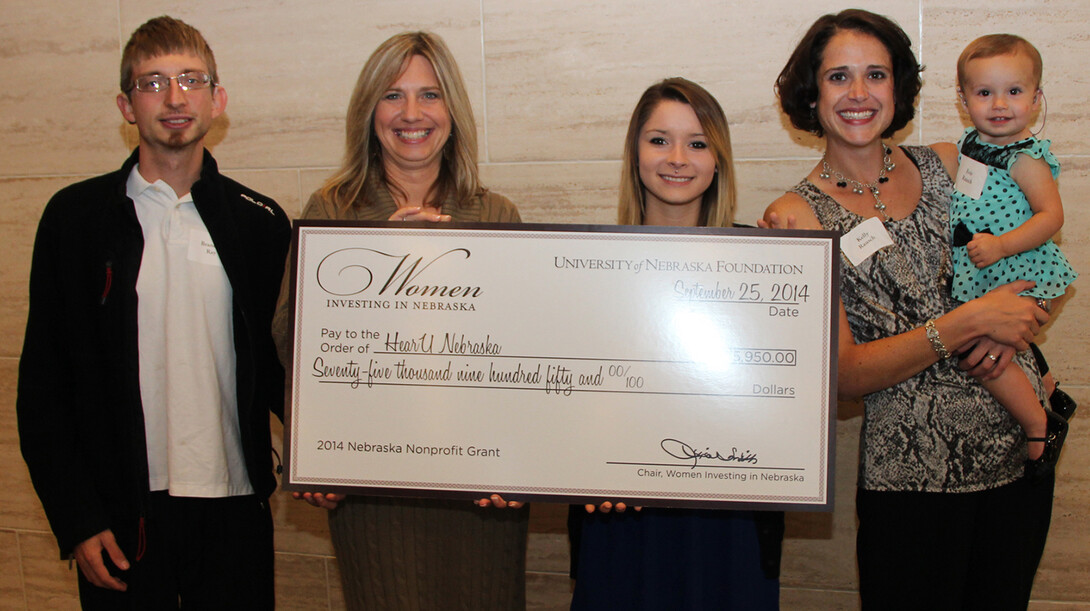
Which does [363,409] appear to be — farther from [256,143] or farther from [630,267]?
[256,143]

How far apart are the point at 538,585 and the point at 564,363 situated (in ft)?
4.58

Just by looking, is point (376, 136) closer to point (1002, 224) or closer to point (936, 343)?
point (936, 343)

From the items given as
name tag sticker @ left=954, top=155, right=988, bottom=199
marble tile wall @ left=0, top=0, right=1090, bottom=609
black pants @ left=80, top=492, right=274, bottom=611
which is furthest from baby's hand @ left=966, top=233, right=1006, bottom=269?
black pants @ left=80, top=492, right=274, bottom=611

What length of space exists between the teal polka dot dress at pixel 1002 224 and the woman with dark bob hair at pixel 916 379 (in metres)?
0.04

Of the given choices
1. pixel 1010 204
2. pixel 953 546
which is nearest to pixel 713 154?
pixel 1010 204

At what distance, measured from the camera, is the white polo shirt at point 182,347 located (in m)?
1.76

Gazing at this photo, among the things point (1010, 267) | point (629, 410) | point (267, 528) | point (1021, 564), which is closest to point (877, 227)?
point (1010, 267)

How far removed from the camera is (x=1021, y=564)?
1626mm

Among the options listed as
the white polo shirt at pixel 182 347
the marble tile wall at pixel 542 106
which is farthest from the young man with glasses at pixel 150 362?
the marble tile wall at pixel 542 106

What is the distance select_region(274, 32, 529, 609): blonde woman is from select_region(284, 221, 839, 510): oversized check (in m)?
0.13

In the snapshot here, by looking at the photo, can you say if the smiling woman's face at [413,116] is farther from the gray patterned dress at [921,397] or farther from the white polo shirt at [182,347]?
the gray patterned dress at [921,397]

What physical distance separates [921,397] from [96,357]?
1833 millimetres

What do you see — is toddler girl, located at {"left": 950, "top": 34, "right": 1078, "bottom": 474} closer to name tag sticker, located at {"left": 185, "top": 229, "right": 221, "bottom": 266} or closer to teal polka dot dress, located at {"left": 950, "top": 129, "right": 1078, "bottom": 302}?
teal polka dot dress, located at {"left": 950, "top": 129, "right": 1078, "bottom": 302}
